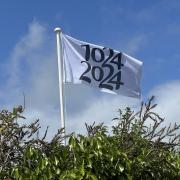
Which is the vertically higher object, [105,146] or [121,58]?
[121,58]

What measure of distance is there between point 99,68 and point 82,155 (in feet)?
17.5

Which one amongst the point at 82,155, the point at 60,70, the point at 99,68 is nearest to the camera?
the point at 82,155

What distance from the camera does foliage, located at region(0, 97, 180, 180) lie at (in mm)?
6602

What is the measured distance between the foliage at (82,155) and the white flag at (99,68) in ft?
14.2

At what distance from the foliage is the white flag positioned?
431 cm

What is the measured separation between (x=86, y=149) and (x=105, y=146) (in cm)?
22

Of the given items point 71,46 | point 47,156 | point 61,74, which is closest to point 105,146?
point 47,156

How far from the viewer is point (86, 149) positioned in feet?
22.5

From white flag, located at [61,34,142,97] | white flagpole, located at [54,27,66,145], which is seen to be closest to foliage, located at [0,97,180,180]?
white flagpole, located at [54,27,66,145]

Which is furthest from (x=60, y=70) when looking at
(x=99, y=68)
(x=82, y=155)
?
(x=82, y=155)

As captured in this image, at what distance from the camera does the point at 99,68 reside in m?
12.0

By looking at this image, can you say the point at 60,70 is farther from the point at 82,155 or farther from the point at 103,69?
the point at 82,155

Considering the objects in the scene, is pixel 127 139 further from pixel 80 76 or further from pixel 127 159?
pixel 80 76

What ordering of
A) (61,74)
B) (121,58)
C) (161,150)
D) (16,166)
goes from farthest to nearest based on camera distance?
(121,58)
(61,74)
(161,150)
(16,166)
